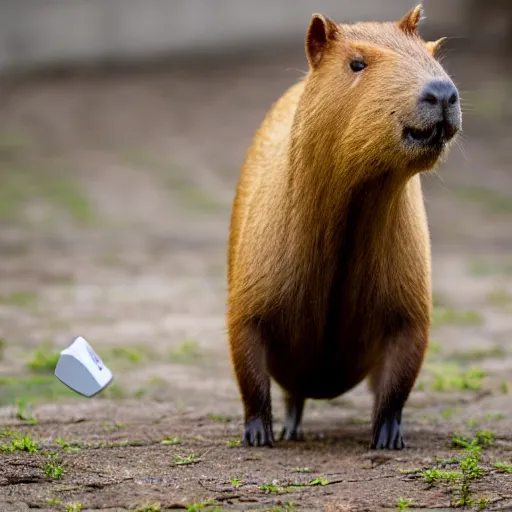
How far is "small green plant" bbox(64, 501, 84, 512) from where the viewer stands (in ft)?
14.0

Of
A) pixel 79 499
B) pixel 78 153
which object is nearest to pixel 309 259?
pixel 79 499

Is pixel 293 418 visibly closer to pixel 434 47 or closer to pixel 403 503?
pixel 403 503

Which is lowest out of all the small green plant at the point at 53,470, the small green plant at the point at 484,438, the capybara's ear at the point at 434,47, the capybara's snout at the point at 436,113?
the small green plant at the point at 53,470

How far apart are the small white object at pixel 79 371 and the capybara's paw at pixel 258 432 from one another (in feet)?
2.69

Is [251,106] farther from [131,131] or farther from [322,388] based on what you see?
[322,388]

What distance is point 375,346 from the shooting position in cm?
571

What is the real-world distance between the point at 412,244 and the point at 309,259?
1.65 ft

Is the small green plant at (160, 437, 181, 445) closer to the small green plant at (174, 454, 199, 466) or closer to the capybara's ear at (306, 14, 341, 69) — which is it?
the small green plant at (174, 454, 199, 466)

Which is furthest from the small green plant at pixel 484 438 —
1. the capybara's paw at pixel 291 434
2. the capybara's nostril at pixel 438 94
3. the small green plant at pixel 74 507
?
the small green plant at pixel 74 507

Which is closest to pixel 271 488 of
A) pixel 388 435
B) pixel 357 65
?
pixel 388 435

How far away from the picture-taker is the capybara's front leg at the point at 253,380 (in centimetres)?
563

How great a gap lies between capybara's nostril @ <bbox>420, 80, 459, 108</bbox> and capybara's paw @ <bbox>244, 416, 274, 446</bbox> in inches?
71.4

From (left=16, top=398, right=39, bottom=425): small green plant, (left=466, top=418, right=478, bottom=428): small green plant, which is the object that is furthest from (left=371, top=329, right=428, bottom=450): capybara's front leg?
(left=16, top=398, right=39, bottom=425): small green plant

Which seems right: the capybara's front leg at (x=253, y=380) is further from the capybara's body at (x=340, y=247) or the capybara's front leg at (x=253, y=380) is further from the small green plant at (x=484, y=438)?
the small green plant at (x=484, y=438)
